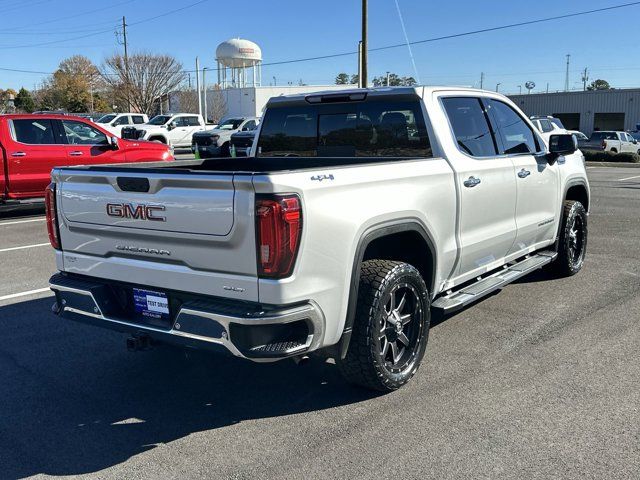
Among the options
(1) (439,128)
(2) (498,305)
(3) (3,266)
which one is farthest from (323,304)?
(3) (3,266)

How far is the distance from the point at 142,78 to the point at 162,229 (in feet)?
187

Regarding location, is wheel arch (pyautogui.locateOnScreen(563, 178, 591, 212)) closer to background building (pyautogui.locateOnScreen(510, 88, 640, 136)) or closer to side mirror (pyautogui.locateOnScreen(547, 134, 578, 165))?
side mirror (pyautogui.locateOnScreen(547, 134, 578, 165))

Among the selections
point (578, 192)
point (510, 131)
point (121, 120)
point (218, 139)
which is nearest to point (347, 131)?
point (510, 131)

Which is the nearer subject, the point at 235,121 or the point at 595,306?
the point at 595,306

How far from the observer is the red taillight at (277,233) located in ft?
10.6

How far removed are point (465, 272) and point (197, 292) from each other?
93.0 inches

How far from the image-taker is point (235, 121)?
28.2m

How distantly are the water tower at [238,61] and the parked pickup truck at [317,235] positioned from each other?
208 feet

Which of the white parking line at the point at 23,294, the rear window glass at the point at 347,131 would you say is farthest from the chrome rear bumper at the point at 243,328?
the white parking line at the point at 23,294

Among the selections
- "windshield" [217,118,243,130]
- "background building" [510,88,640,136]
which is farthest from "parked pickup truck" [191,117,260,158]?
"background building" [510,88,640,136]

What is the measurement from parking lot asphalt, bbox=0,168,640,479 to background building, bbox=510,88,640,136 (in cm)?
5279

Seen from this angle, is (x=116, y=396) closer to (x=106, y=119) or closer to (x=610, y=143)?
(x=106, y=119)

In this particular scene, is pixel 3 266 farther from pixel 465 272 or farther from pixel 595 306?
pixel 595 306

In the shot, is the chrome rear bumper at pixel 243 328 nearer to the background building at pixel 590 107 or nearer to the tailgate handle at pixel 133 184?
the tailgate handle at pixel 133 184
